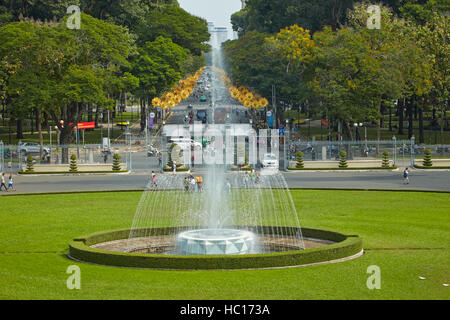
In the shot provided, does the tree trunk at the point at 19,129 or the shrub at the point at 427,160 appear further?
the tree trunk at the point at 19,129

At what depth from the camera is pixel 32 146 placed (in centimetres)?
8994

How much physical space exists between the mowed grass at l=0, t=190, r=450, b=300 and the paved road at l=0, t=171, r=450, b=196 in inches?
431

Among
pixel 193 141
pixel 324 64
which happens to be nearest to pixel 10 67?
pixel 193 141

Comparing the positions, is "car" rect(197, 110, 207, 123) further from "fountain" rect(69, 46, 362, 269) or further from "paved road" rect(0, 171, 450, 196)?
"fountain" rect(69, 46, 362, 269)

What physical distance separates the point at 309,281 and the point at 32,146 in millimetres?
72430

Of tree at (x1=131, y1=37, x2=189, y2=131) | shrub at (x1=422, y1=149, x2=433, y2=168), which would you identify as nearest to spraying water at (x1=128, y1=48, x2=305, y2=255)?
shrub at (x1=422, y1=149, x2=433, y2=168)

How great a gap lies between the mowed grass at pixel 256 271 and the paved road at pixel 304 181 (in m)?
10.9

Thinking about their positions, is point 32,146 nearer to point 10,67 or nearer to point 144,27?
point 10,67

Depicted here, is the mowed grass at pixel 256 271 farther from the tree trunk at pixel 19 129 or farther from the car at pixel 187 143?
the tree trunk at pixel 19 129

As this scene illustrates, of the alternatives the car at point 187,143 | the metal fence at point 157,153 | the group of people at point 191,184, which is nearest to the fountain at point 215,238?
the group of people at point 191,184

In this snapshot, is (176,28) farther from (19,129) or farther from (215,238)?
(215,238)

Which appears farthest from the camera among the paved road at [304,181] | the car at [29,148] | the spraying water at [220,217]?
the car at [29,148]

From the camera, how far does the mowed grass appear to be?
845 inches

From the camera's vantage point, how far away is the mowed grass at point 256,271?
2145 cm
